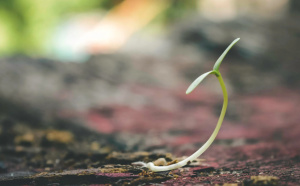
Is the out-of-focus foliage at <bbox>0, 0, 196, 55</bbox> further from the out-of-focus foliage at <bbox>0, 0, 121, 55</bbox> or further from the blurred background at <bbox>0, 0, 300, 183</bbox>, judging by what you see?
the blurred background at <bbox>0, 0, 300, 183</bbox>

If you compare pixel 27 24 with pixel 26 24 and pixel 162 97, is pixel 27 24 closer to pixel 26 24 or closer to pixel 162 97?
pixel 26 24

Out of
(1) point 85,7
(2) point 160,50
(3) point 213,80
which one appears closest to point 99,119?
(3) point 213,80

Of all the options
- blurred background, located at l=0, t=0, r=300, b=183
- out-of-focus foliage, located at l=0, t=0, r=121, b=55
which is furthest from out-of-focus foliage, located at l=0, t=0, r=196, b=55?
blurred background, located at l=0, t=0, r=300, b=183

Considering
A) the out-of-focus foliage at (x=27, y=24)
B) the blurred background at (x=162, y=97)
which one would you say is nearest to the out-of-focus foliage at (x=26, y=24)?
the out-of-focus foliage at (x=27, y=24)

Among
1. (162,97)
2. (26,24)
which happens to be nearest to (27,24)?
(26,24)

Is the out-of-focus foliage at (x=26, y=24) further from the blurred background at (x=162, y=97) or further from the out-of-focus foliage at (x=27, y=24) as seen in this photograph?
the blurred background at (x=162, y=97)
